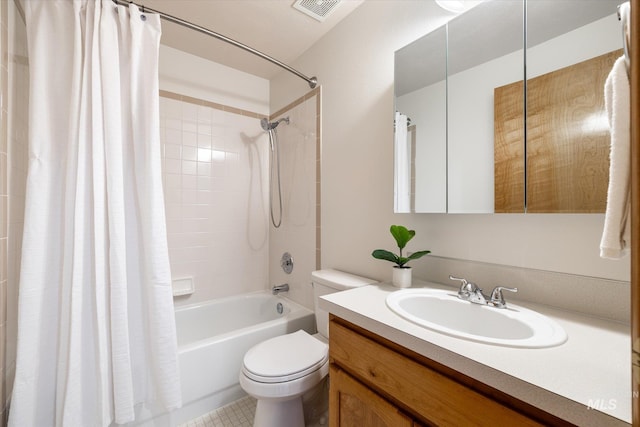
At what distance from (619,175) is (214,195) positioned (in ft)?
7.46

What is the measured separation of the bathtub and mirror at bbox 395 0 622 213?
1.12 m

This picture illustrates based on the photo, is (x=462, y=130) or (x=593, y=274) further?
(x=462, y=130)

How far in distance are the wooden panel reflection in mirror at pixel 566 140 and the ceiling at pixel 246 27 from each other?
3.92 feet

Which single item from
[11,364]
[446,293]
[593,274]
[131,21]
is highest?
[131,21]

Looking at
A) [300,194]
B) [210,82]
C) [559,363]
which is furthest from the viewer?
[210,82]

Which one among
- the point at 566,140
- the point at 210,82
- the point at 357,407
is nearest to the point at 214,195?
the point at 210,82

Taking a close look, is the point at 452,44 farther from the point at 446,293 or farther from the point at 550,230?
the point at 446,293

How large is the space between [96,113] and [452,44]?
1.57 m

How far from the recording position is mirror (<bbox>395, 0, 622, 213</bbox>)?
820 mm

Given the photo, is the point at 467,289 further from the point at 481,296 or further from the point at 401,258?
the point at 401,258

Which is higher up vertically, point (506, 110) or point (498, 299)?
point (506, 110)

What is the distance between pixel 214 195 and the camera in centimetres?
222

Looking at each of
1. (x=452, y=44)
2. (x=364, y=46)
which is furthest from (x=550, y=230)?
(x=364, y=46)

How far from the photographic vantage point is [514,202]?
960 mm
